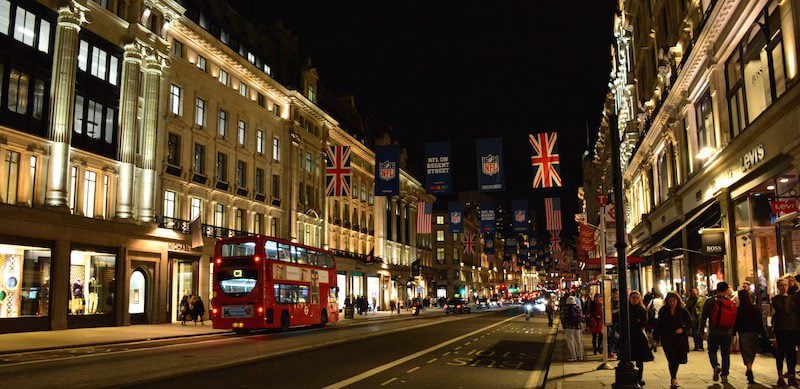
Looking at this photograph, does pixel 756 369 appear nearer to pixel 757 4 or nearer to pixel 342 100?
pixel 757 4

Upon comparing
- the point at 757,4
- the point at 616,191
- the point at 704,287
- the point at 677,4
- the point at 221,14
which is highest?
the point at 221,14

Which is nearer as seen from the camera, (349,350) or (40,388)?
(40,388)

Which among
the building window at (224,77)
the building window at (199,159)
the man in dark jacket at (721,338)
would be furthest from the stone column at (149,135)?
the man in dark jacket at (721,338)

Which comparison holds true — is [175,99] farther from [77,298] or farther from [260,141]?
[77,298]

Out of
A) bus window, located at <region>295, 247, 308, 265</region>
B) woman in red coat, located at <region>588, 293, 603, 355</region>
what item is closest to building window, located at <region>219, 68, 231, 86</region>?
bus window, located at <region>295, 247, 308, 265</region>

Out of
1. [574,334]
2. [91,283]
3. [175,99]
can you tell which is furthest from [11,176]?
[574,334]

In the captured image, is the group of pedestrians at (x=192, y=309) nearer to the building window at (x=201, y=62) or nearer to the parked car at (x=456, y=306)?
the building window at (x=201, y=62)

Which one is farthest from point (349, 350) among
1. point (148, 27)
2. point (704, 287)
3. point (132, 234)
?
point (148, 27)

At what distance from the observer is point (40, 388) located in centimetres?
1125

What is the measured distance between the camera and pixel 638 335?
12.6 meters

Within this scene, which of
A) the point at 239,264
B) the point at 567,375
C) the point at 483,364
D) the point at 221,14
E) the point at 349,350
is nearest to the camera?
the point at 567,375

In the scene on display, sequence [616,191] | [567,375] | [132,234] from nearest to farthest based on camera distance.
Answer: [616,191], [567,375], [132,234]

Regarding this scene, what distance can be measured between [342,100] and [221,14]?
2982 centimetres

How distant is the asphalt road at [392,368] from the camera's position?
12883mm
